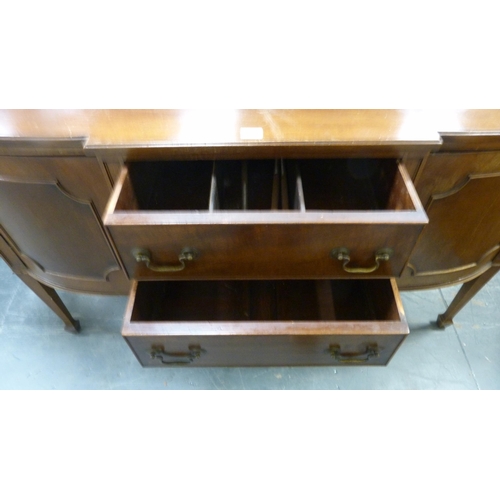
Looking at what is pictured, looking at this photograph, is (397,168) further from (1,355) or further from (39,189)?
(1,355)

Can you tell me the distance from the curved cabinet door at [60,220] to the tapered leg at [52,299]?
6 cm

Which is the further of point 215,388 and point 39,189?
point 215,388

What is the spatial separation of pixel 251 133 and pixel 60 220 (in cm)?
35

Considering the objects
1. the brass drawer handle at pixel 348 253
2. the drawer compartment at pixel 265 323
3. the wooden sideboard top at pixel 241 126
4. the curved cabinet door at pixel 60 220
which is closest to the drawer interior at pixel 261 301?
the drawer compartment at pixel 265 323

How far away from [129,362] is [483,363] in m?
0.90

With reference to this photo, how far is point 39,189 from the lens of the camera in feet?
1.73

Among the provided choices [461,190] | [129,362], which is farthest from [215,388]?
[461,190]

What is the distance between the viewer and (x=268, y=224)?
442mm

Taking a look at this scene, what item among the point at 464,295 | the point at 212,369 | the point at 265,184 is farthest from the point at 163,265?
the point at 464,295

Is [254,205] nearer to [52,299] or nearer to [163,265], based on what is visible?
[163,265]

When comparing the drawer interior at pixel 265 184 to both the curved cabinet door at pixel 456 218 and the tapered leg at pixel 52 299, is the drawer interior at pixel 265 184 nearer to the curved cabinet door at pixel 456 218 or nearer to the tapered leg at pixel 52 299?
the curved cabinet door at pixel 456 218

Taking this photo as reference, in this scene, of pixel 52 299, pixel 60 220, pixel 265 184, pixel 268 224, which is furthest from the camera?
pixel 52 299

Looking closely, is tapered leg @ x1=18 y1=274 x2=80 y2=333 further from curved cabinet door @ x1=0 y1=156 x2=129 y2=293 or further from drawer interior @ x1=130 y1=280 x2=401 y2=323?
drawer interior @ x1=130 y1=280 x2=401 y2=323

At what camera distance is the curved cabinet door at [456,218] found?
515 mm
